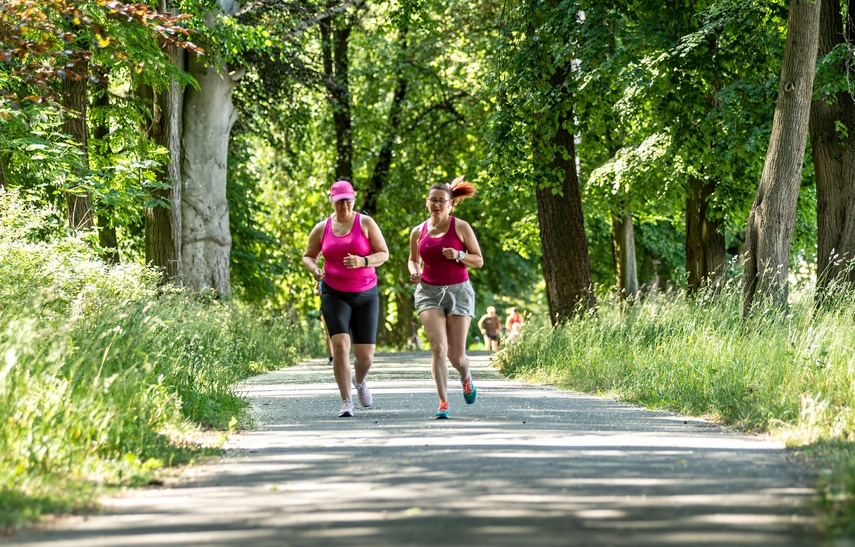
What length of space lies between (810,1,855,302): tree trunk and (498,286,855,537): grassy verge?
1.69 m

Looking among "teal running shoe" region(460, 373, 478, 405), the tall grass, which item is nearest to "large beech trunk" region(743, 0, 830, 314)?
"teal running shoe" region(460, 373, 478, 405)

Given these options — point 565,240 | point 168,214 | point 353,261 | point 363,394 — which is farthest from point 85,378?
point 168,214

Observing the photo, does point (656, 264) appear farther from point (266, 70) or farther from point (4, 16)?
point (4, 16)

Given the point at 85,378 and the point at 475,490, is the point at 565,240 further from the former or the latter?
the point at 475,490

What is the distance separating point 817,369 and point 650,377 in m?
3.44

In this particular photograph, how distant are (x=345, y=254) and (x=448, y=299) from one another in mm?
1043

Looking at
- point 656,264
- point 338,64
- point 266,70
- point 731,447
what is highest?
point 338,64

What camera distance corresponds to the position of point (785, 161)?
15.3m

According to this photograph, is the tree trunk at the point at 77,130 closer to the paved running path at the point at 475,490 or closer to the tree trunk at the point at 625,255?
the paved running path at the point at 475,490

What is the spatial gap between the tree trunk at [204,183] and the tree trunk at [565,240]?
719 cm

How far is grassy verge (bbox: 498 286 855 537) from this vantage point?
935 cm

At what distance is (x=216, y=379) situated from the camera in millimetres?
13562

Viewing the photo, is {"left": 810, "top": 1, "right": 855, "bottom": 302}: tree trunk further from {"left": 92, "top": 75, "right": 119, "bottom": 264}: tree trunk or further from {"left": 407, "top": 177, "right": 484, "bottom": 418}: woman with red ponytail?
{"left": 92, "top": 75, "right": 119, "bottom": 264}: tree trunk

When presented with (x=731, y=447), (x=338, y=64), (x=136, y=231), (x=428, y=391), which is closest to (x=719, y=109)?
(x=428, y=391)
